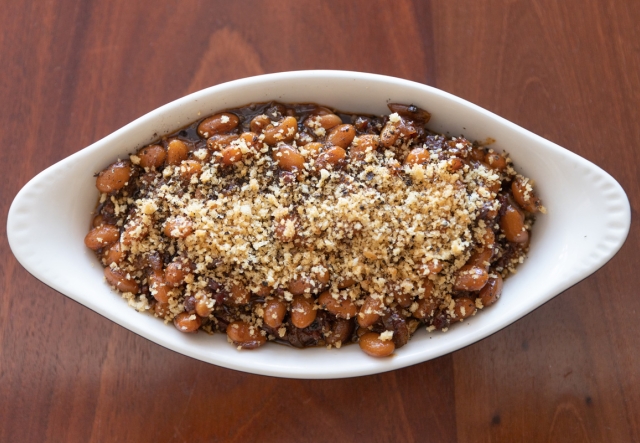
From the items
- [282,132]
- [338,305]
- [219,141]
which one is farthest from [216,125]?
[338,305]

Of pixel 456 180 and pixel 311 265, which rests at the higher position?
pixel 456 180

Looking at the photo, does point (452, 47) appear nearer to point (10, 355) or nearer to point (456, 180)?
point (456, 180)

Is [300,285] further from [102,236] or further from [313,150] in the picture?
[102,236]

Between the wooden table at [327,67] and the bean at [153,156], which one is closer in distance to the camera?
the bean at [153,156]

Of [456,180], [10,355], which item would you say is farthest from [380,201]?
[10,355]

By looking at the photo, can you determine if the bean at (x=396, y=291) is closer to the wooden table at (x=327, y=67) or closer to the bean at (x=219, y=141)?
the wooden table at (x=327, y=67)

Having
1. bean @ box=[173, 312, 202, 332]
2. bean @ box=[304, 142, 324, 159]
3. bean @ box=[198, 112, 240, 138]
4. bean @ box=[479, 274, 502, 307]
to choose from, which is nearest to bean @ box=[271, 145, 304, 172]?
bean @ box=[304, 142, 324, 159]

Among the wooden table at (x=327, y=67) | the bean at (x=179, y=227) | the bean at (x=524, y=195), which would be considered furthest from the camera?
the wooden table at (x=327, y=67)

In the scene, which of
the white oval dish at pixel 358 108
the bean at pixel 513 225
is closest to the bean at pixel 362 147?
the white oval dish at pixel 358 108
